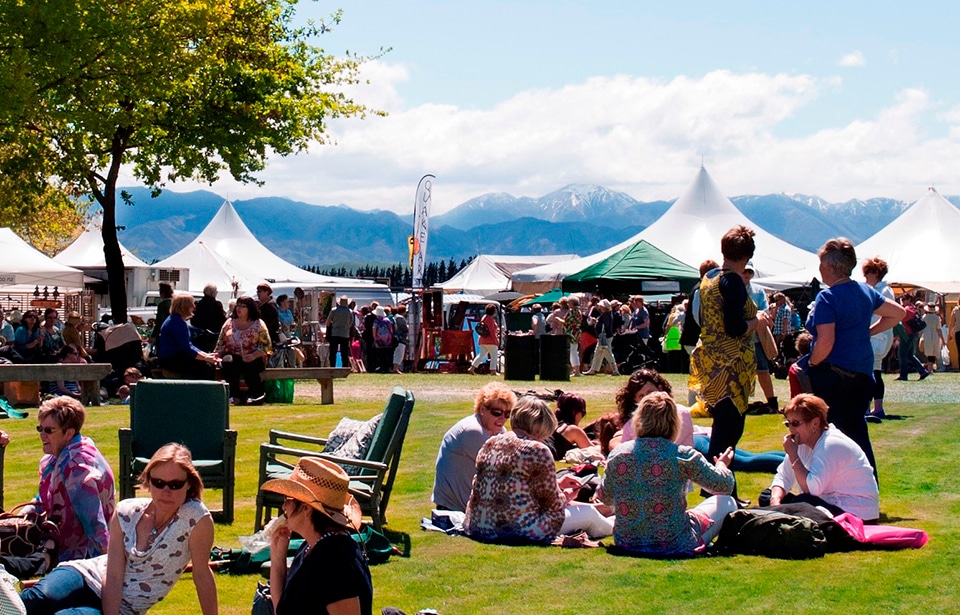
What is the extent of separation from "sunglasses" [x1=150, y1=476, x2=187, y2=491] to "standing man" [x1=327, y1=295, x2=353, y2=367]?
21.0 meters

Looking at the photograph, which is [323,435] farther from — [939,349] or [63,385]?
[939,349]

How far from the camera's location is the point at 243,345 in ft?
58.7

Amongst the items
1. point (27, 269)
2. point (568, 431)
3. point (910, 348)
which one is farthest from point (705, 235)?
point (568, 431)

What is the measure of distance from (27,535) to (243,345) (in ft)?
36.0

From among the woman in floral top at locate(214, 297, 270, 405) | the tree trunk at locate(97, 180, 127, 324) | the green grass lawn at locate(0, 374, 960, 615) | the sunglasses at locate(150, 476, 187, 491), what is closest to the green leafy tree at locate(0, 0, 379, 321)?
the tree trunk at locate(97, 180, 127, 324)

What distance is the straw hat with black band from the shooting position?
15.3ft

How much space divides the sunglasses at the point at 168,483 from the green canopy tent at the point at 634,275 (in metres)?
23.9

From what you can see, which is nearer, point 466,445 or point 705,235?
point 466,445

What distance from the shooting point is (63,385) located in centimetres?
1909

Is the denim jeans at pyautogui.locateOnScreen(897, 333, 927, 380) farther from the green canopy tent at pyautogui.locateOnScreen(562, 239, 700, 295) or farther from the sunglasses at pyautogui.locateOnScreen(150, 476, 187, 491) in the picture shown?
the sunglasses at pyautogui.locateOnScreen(150, 476, 187, 491)

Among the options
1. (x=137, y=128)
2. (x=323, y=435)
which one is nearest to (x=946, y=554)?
(x=323, y=435)

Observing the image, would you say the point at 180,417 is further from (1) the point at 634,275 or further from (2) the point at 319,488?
(1) the point at 634,275

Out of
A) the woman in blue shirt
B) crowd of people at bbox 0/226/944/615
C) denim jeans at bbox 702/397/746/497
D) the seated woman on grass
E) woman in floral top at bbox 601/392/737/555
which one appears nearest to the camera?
crowd of people at bbox 0/226/944/615

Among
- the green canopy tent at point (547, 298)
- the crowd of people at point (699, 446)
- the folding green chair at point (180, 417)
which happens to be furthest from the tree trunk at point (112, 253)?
the crowd of people at point (699, 446)
